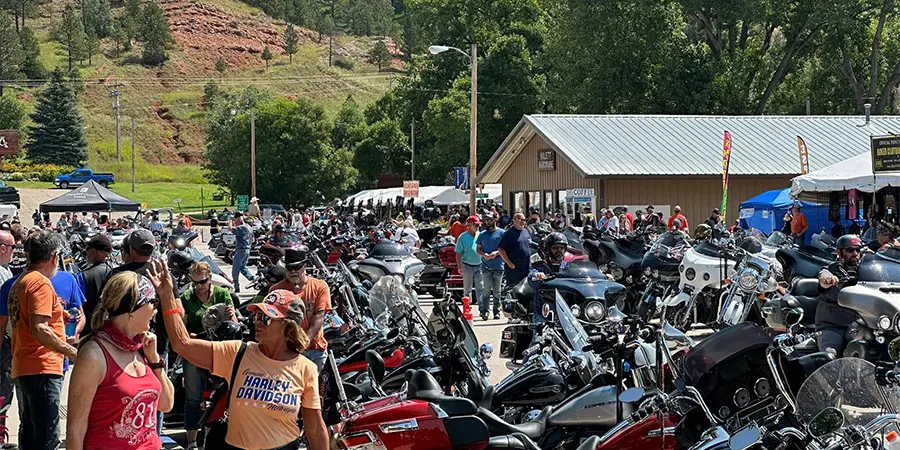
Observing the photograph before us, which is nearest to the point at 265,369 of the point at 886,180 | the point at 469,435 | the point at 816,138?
the point at 469,435

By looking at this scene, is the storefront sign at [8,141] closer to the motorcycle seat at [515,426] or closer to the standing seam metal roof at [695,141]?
the standing seam metal roof at [695,141]

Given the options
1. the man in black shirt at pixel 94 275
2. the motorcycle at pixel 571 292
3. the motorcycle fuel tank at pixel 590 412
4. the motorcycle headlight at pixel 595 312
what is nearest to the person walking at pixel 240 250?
the motorcycle at pixel 571 292

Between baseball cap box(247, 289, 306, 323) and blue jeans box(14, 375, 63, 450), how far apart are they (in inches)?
73.7

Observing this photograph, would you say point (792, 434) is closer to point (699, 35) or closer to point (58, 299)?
point (58, 299)

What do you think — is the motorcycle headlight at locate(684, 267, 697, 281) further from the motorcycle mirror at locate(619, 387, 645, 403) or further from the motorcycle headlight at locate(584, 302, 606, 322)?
the motorcycle mirror at locate(619, 387, 645, 403)

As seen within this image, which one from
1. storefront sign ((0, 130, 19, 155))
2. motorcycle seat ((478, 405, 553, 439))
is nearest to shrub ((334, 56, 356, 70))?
storefront sign ((0, 130, 19, 155))

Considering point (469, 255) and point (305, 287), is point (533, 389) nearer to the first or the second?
point (305, 287)

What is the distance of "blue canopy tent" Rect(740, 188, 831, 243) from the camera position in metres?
29.2

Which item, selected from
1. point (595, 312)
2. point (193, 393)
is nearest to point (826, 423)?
point (193, 393)

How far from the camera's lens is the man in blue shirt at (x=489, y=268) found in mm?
17469

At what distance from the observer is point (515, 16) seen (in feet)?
229

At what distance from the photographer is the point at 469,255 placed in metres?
17.9

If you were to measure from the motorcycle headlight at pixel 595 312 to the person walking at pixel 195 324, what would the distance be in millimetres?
3231

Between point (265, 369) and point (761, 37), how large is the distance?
57.6m
